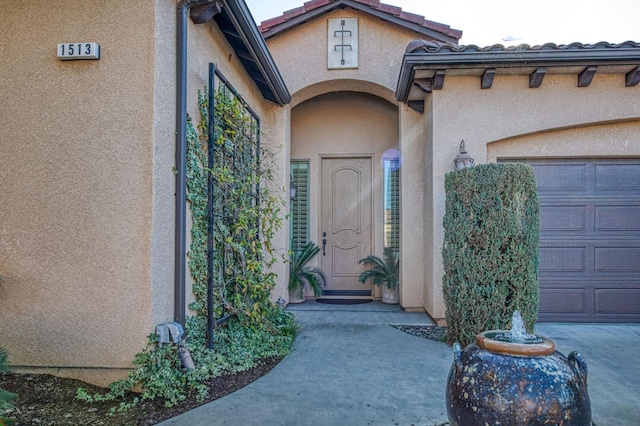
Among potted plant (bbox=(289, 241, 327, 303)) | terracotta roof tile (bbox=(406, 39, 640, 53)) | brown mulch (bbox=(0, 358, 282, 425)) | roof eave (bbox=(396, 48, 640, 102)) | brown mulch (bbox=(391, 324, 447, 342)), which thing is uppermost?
terracotta roof tile (bbox=(406, 39, 640, 53))

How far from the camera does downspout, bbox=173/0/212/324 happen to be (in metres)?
3.37

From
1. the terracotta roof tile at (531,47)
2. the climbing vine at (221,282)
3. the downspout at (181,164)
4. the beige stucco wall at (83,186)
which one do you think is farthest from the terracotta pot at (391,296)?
the beige stucco wall at (83,186)

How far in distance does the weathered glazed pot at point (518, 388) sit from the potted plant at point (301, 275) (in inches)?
A: 192

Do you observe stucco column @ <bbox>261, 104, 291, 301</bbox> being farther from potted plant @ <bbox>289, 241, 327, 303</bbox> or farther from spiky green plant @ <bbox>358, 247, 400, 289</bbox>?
spiky green plant @ <bbox>358, 247, 400, 289</bbox>

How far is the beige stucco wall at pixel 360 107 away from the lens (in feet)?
20.3

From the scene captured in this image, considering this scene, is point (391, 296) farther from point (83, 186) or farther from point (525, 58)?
point (83, 186)

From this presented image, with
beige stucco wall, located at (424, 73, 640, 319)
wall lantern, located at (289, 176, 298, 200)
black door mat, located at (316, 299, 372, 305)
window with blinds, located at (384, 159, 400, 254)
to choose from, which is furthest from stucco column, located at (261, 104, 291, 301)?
beige stucco wall, located at (424, 73, 640, 319)

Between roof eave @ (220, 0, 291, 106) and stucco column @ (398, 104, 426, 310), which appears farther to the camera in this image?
stucco column @ (398, 104, 426, 310)

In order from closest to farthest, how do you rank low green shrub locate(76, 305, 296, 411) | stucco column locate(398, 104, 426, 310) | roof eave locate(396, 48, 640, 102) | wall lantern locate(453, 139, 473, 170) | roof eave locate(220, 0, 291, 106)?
low green shrub locate(76, 305, 296, 411), roof eave locate(220, 0, 291, 106), roof eave locate(396, 48, 640, 102), wall lantern locate(453, 139, 473, 170), stucco column locate(398, 104, 426, 310)

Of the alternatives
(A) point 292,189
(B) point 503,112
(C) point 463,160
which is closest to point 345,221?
(A) point 292,189

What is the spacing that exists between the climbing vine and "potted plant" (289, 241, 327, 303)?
66.1 inches

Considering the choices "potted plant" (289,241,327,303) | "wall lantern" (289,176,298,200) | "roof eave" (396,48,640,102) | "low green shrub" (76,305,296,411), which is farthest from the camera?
"wall lantern" (289,176,298,200)

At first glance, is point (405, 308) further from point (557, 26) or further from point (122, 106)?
point (557, 26)

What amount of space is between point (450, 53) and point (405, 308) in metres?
3.66
